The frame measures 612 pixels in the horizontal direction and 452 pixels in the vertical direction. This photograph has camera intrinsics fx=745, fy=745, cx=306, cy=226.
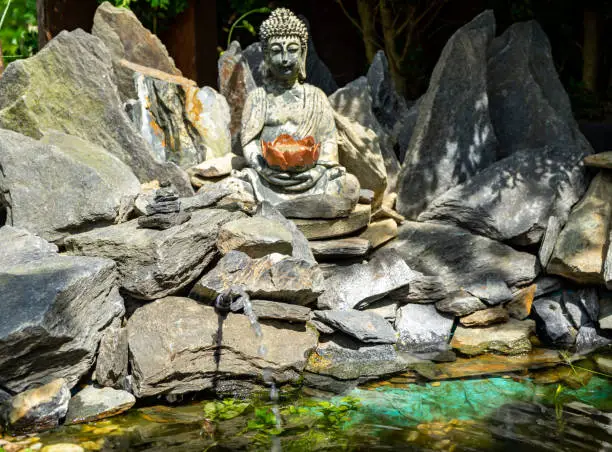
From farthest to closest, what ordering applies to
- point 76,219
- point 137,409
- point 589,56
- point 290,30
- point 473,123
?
point 589,56 → point 473,123 → point 290,30 → point 76,219 → point 137,409

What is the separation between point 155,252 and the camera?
4.69 m

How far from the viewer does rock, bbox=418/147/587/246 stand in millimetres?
5852

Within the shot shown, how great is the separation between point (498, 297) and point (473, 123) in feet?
5.78

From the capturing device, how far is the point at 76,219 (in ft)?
17.5

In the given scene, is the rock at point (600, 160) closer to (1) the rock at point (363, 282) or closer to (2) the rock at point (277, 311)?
(1) the rock at point (363, 282)

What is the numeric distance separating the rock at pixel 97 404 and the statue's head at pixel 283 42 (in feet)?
9.95

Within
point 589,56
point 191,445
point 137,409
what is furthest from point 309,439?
point 589,56

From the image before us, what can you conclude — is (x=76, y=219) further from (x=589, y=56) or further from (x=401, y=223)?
(x=589, y=56)

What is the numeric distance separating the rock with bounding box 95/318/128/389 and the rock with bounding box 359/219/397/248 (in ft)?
7.16

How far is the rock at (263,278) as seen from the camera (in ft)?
15.5

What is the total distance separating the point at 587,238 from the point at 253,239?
8.24 feet

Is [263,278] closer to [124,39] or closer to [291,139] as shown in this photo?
[291,139]

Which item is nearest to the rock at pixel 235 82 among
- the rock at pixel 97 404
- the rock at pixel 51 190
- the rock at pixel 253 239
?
the rock at pixel 51 190

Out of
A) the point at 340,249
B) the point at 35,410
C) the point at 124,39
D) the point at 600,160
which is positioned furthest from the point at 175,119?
the point at 600,160
